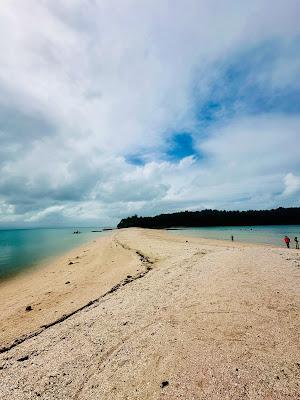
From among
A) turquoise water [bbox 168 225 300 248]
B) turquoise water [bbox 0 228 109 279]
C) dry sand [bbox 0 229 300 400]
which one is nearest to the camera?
dry sand [bbox 0 229 300 400]

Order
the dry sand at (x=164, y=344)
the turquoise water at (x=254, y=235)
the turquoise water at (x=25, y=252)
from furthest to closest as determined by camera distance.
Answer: the turquoise water at (x=254, y=235)
the turquoise water at (x=25, y=252)
the dry sand at (x=164, y=344)

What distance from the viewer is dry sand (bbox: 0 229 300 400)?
5.07 metres

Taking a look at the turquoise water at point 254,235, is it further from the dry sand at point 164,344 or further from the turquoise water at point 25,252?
the dry sand at point 164,344

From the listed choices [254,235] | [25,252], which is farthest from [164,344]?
[254,235]

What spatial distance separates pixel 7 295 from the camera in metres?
16.2

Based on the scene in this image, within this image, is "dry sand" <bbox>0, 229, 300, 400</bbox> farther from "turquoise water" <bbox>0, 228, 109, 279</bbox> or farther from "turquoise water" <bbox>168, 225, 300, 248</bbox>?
"turquoise water" <bbox>168, 225, 300, 248</bbox>

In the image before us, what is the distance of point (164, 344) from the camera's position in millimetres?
6590

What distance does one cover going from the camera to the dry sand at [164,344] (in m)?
5.07

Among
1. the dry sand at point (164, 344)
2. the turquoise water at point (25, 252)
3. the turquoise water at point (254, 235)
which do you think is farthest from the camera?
the turquoise water at point (254, 235)

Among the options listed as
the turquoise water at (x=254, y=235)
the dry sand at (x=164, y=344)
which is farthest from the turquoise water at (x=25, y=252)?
the turquoise water at (x=254, y=235)

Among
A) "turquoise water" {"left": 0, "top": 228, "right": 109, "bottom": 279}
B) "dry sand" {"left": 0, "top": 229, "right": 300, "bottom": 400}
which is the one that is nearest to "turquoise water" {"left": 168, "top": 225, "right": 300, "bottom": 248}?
"turquoise water" {"left": 0, "top": 228, "right": 109, "bottom": 279}

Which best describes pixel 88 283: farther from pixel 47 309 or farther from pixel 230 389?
pixel 230 389

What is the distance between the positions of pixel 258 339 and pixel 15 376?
6.23m

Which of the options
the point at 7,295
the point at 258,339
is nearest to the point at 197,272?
the point at 258,339
